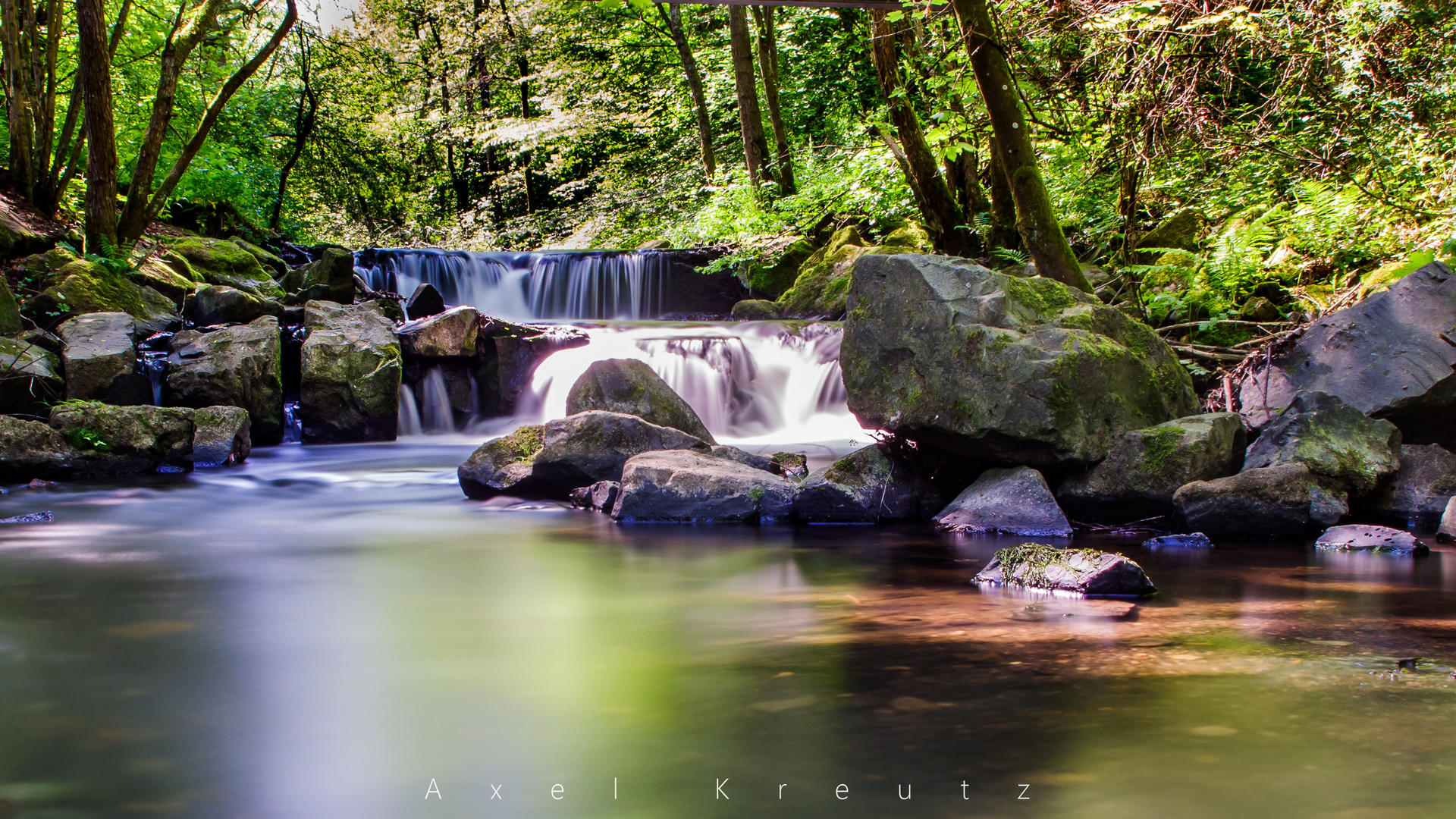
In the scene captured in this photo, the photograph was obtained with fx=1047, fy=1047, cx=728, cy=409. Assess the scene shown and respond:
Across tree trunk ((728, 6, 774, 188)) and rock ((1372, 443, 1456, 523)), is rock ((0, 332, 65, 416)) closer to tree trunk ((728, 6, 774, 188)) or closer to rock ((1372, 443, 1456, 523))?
rock ((1372, 443, 1456, 523))

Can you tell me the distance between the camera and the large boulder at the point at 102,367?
9.52 meters

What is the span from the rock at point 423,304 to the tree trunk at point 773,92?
7034 millimetres

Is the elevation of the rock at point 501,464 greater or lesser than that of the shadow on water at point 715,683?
greater

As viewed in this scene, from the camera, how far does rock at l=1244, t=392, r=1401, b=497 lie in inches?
235

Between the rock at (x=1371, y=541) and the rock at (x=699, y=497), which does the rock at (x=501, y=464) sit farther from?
the rock at (x=1371, y=541)

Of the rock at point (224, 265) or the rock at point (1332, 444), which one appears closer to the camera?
the rock at point (1332, 444)

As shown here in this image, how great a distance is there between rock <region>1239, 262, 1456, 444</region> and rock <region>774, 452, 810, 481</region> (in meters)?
3.07

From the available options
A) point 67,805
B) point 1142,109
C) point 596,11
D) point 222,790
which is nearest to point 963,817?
point 222,790

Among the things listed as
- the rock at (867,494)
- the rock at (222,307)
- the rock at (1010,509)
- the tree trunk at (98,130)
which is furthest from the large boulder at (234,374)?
the rock at (1010,509)

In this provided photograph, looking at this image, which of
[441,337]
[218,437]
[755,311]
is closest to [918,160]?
[755,311]

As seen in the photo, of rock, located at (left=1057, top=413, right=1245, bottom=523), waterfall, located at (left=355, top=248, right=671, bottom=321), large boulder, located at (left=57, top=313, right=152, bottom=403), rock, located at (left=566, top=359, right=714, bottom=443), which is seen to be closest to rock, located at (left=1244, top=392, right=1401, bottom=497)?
rock, located at (left=1057, top=413, right=1245, bottom=523)

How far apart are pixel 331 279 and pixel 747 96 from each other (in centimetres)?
780

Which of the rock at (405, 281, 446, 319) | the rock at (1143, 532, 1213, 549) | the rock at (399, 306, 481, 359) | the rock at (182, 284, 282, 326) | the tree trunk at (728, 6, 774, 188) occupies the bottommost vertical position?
the rock at (1143, 532, 1213, 549)

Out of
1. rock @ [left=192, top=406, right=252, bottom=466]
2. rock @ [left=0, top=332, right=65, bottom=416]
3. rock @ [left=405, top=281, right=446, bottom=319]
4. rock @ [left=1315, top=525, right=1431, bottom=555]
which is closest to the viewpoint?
rock @ [left=1315, top=525, right=1431, bottom=555]
